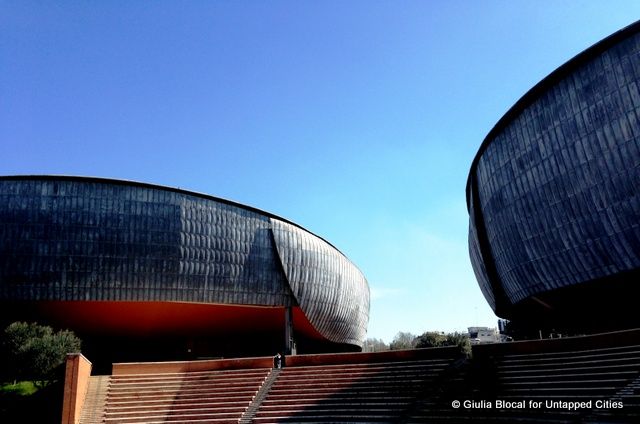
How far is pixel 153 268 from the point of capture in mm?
32844

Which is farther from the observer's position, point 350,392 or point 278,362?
point 278,362

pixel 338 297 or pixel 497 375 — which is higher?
pixel 338 297

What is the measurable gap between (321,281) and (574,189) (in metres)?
19.9

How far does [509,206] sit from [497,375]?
1565 cm

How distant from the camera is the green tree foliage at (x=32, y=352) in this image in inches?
995

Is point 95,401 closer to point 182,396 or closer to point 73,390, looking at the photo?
point 73,390

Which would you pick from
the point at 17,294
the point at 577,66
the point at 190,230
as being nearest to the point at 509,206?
the point at 577,66

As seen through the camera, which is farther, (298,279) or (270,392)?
(298,279)

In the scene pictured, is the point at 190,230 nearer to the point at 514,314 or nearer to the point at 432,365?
the point at 432,365

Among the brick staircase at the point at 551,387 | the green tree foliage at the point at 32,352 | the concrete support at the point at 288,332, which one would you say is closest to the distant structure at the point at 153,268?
the concrete support at the point at 288,332

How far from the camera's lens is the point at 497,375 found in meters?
18.5

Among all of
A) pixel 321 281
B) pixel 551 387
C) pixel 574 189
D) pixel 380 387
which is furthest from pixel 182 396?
pixel 574 189

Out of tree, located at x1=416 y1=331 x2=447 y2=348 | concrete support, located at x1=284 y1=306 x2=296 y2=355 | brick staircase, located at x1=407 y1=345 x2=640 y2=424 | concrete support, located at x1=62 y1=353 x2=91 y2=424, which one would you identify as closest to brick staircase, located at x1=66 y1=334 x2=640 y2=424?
brick staircase, located at x1=407 y1=345 x2=640 y2=424

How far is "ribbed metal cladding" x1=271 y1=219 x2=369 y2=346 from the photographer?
38.2 metres
